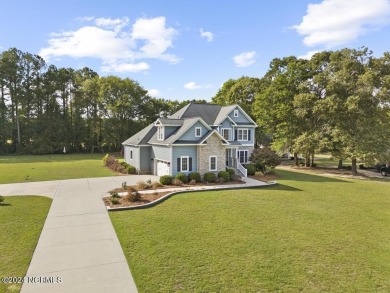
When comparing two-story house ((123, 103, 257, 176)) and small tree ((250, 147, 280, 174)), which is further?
small tree ((250, 147, 280, 174))

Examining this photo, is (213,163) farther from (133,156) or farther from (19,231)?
(19,231)

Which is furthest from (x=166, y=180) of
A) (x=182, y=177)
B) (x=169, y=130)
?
(x=169, y=130)

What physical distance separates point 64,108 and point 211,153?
50.0 metres

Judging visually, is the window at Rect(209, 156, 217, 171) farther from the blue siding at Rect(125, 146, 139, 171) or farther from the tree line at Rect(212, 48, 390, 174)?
the tree line at Rect(212, 48, 390, 174)

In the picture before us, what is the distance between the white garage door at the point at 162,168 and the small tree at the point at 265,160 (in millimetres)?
10008

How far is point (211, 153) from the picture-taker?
23.5 meters

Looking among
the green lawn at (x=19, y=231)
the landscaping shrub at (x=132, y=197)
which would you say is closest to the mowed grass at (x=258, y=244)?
the landscaping shrub at (x=132, y=197)

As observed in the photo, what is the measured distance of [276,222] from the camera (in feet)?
40.5

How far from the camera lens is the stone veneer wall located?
911 inches

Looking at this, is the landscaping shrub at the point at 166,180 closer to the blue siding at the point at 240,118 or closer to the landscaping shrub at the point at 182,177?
the landscaping shrub at the point at 182,177

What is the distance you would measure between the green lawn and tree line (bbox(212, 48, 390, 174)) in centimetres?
2940

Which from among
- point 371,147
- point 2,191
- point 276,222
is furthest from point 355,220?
point 2,191

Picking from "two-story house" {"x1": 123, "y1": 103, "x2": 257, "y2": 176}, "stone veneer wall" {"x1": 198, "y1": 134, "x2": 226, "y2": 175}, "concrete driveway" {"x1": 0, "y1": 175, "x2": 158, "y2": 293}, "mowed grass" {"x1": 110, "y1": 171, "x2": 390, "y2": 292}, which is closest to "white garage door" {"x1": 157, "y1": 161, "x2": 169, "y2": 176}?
"two-story house" {"x1": 123, "y1": 103, "x2": 257, "y2": 176}

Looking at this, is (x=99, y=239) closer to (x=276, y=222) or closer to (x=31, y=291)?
(x=31, y=291)
